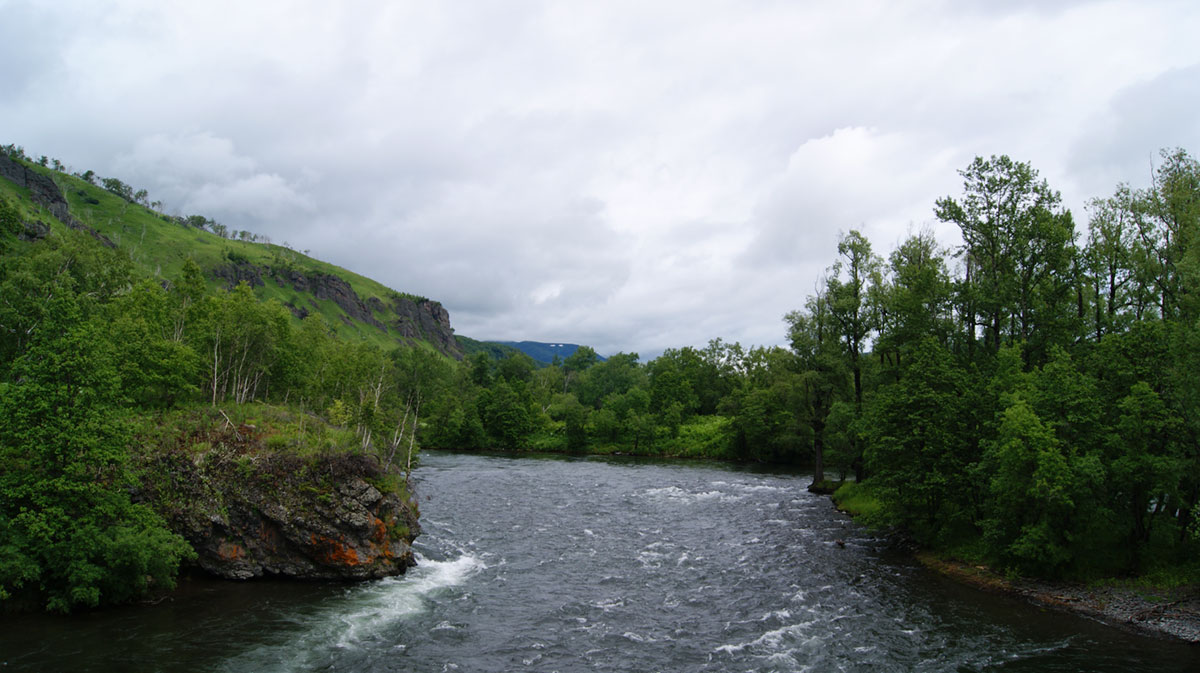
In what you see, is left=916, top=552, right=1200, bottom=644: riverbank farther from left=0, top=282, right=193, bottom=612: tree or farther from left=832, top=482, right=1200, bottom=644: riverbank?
left=0, top=282, right=193, bottom=612: tree

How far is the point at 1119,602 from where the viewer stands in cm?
2562

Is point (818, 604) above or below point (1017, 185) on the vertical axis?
below

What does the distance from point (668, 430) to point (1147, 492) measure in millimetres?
79901

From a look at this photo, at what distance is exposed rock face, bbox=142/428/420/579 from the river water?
116 cm

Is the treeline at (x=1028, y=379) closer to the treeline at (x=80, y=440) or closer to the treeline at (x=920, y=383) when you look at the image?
the treeline at (x=920, y=383)

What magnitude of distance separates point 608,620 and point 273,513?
15911 millimetres

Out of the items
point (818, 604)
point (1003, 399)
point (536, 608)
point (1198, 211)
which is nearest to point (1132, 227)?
point (1198, 211)

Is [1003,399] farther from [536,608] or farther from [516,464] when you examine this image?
[516,464]

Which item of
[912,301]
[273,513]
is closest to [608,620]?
[273,513]

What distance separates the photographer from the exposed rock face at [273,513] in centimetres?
2720

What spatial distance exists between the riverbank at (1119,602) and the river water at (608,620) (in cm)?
103

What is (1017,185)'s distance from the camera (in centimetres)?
4053

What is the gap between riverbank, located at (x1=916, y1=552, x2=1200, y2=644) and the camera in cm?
2342

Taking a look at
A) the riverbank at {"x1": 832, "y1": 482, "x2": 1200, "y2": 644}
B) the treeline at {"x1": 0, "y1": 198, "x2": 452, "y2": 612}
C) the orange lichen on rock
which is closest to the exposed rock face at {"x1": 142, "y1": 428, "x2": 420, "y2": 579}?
the orange lichen on rock
